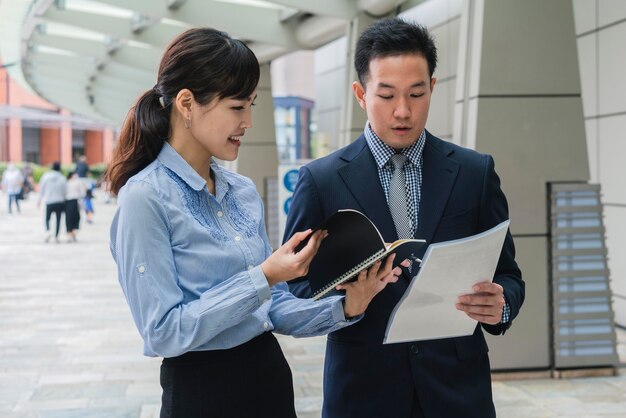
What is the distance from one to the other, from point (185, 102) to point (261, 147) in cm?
1526

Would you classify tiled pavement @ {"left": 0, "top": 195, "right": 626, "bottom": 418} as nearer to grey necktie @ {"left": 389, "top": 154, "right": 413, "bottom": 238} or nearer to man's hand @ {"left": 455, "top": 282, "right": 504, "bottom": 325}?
grey necktie @ {"left": 389, "top": 154, "right": 413, "bottom": 238}

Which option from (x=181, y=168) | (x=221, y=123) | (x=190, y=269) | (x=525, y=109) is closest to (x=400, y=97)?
(x=221, y=123)

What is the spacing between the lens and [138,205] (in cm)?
198

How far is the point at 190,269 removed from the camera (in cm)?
204

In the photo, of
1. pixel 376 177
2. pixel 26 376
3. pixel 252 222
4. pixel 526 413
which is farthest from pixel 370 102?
pixel 26 376

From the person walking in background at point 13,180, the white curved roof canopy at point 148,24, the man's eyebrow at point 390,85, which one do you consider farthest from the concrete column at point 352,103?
the person walking in background at point 13,180

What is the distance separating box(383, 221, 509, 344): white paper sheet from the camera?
6.59 ft

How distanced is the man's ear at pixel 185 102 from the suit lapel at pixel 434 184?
2.32 feet

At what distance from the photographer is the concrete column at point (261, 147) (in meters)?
17.1

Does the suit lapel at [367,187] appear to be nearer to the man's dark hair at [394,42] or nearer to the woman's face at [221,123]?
the man's dark hair at [394,42]

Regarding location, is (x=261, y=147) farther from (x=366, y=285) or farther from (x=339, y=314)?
(x=366, y=285)

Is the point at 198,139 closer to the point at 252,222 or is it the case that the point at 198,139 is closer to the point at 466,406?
the point at 252,222

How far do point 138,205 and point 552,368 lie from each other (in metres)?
5.64

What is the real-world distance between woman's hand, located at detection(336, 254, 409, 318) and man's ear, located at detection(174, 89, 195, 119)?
1.91 feet
